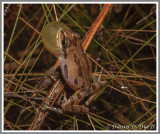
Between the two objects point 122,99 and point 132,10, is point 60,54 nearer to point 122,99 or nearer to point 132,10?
point 122,99

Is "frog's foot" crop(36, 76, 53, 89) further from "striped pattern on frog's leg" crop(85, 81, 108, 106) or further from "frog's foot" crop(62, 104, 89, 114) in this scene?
"striped pattern on frog's leg" crop(85, 81, 108, 106)

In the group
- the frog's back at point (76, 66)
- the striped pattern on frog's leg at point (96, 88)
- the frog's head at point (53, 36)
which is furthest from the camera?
the striped pattern on frog's leg at point (96, 88)

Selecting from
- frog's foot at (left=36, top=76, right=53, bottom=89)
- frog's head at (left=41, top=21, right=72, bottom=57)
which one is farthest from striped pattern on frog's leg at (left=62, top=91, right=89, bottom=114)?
frog's head at (left=41, top=21, right=72, bottom=57)

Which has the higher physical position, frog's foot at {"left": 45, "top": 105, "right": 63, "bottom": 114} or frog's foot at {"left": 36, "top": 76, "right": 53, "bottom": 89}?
frog's foot at {"left": 36, "top": 76, "right": 53, "bottom": 89}

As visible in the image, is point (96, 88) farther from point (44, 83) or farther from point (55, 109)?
point (44, 83)

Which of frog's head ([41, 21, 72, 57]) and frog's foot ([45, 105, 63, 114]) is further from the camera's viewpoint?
frog's foot ([45, 105, 63, 114])

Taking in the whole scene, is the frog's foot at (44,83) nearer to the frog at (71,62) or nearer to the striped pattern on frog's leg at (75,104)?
the frog at (71,62)

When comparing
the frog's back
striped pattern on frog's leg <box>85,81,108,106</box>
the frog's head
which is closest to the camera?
the frog's head

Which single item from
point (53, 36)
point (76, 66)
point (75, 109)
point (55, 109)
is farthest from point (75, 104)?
point (53, 36)

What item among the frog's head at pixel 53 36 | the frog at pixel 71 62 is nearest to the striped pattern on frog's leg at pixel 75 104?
the frog at pixel 71 62
